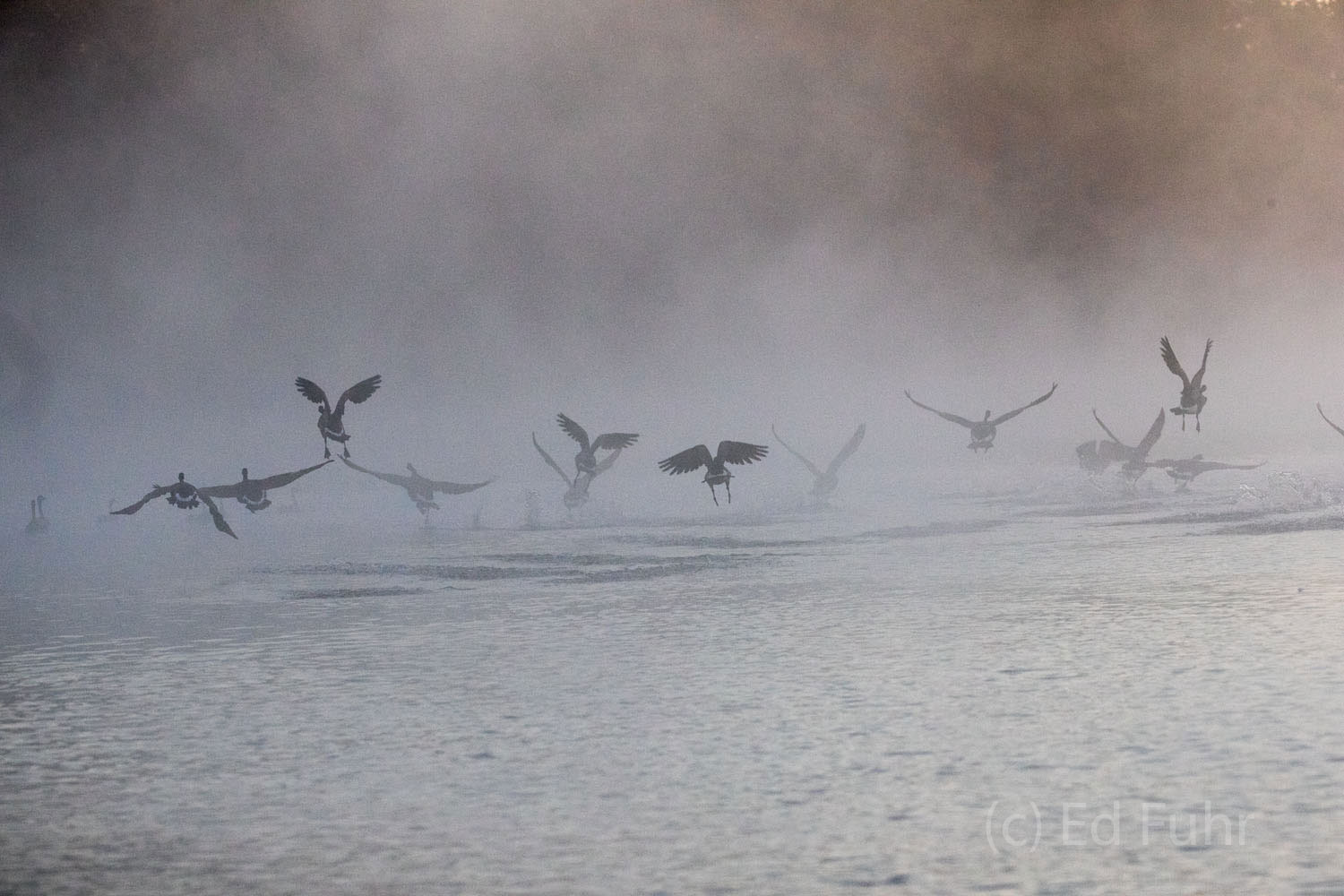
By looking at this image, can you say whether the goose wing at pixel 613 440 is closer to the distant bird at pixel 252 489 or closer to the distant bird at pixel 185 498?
the distant bird at pixel 252 489

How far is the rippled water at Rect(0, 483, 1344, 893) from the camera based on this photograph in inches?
133

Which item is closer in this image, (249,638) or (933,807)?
(933,807)

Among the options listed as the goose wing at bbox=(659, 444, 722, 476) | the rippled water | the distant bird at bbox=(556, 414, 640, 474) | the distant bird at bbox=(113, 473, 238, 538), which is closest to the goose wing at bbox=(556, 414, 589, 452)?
the distant bird at bbox=(556, 414, 640, 474)

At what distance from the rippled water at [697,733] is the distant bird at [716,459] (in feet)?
9.78

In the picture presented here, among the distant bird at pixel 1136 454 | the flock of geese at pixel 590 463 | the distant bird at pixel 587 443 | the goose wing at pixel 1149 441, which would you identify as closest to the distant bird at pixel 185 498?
the flock of geese at pixel 590 463

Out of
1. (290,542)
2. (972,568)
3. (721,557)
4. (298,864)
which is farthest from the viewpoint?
(290,542)

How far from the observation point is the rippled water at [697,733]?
3.39m

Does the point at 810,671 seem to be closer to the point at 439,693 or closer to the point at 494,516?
the point at 439,693

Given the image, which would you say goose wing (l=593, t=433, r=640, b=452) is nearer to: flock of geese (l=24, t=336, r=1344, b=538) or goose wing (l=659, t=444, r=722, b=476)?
flock of geese (l=24, t=336, r=1344, b=538)

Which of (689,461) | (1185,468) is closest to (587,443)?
(689,461)

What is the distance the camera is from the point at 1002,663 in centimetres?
564

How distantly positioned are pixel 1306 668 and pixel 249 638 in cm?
442

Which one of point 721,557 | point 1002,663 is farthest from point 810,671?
point 721,557

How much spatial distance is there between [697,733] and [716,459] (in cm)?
756
